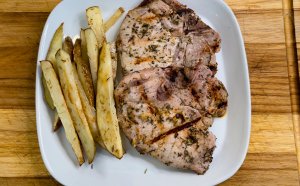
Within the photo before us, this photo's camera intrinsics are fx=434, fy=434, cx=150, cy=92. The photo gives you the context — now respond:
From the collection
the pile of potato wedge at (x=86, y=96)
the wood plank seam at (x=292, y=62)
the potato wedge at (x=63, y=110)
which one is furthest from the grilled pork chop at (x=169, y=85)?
the wood plank seam at (x=292, y=62)

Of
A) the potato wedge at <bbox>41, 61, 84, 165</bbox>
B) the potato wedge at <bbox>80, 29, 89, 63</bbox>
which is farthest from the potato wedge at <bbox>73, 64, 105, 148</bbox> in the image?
the potato wedge at <bbox>80, 29, 89, 63</bbox>

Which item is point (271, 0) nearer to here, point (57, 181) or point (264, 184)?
point (264, 184)

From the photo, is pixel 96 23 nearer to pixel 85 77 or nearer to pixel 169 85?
pixel 85 77

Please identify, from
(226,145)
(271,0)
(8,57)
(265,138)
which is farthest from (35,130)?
(271,0)

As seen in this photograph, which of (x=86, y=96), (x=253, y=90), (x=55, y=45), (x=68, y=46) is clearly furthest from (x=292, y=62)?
(x=55, y=45)

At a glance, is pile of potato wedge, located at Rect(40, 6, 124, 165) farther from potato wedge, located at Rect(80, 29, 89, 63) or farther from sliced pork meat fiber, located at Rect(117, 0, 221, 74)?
sliced pork meat fiber, located at Rect(117, 0, 221, 74)

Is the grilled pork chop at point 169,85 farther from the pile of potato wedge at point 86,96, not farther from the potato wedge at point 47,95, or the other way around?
the potato wedge at point 47,95
